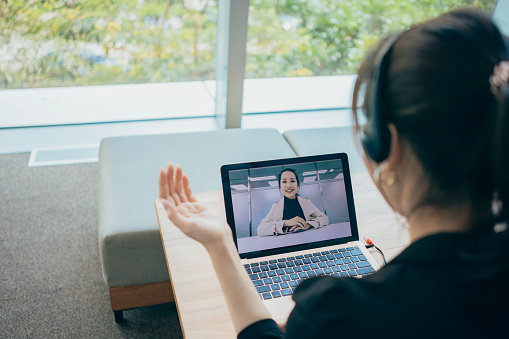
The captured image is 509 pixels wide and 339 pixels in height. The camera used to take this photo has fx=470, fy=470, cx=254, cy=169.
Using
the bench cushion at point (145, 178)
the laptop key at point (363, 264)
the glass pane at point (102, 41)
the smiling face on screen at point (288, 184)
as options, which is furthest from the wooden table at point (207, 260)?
the glass pane at point (102, 41)

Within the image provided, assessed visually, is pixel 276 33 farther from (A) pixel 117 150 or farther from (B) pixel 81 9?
(A) pixel 117 150

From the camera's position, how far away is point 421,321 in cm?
62

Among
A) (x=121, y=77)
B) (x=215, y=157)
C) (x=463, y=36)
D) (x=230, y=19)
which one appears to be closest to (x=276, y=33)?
(x=230, y=19)

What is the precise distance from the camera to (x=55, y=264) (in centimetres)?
220

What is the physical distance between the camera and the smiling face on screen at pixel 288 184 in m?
1.29

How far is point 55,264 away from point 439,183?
1994 millimetres

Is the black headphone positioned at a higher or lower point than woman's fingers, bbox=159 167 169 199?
higher

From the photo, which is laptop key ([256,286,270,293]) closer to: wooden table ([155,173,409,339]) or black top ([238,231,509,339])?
wooden table ([155,173,409,339])

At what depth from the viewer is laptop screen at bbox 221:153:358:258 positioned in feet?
4.11

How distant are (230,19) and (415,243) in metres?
2.43

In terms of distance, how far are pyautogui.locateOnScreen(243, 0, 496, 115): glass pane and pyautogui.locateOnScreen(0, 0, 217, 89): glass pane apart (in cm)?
39

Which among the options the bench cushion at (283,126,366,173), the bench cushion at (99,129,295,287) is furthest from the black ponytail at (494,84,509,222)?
the bench cushion at (283,126,366,173)

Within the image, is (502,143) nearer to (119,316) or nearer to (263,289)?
(263,289)

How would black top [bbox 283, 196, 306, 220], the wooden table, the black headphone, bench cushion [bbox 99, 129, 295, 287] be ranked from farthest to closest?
bench cushion [bbox 99, 129, 295, 287] < black top [bbox 283, 196, 306, 220] < the wooden table < the black headphone
